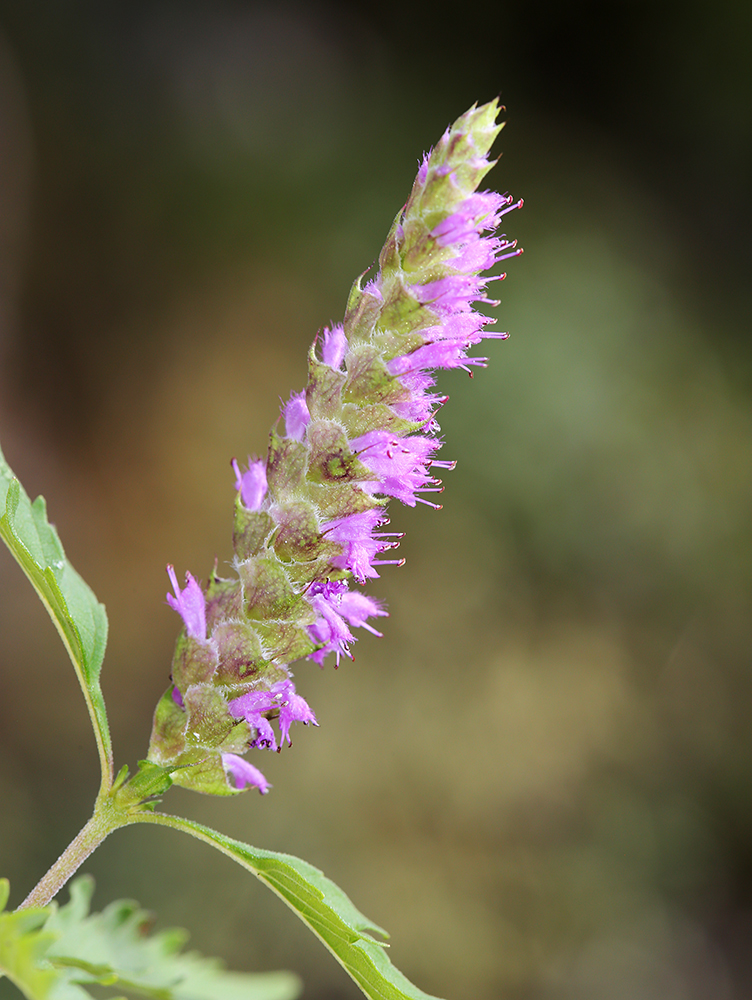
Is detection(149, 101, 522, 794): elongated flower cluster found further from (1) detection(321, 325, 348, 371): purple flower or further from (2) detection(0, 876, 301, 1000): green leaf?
(2) detection(0, 876, 301, 1000): green leaf

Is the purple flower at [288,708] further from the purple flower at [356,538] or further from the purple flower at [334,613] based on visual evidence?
the purple flower at [356,538]

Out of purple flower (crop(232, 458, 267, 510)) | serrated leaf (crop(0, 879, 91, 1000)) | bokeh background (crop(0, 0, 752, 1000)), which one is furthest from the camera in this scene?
bokeh background (crop(0, 0, 752, 1000))

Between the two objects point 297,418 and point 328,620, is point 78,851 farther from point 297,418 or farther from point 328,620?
point 297,418

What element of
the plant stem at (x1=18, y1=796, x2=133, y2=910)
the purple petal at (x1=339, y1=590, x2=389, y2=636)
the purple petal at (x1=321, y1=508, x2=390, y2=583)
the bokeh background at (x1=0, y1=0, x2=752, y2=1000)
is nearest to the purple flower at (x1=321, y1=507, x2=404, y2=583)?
the purple petal at (x1=321, y1=508, x2=390, y2=583)

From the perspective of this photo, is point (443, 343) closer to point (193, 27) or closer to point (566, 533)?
point (566, 533)

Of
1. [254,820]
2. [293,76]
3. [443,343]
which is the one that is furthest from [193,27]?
[443,343]

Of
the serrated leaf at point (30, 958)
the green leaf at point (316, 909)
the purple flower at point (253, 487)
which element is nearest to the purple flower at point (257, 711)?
the green leaf at point (316, 909)
